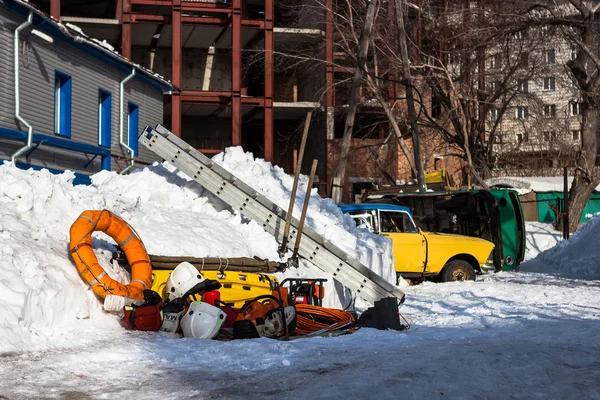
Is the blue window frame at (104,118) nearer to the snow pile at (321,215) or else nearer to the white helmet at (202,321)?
the snow pile at (321,215)

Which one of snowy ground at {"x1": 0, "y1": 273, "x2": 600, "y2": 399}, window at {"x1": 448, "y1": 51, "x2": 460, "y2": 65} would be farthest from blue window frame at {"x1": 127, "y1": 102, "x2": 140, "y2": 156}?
snowy ground at {"x1": 0, "y1": 273, "x2": 600, "y2": 399}

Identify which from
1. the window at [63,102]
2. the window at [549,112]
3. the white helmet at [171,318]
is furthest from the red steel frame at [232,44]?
the white helmet at [171,318]

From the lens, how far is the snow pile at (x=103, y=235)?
9.39m

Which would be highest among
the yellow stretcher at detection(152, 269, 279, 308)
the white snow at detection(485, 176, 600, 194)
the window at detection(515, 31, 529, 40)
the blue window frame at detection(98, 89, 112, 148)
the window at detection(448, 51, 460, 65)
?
the window at detection(448, 51, 460, 65)

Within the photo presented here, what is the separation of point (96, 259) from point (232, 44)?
A: 99.0 ft

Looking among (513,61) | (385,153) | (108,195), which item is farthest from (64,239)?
(385,153)

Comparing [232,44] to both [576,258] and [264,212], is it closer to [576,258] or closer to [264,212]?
[576,258]

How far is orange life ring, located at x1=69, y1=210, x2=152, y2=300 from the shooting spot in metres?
10.5

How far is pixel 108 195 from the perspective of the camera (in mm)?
13898

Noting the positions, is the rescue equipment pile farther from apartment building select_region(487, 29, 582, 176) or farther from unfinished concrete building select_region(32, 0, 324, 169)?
unfinished concrete building select_region(32, 0, 324, 169)

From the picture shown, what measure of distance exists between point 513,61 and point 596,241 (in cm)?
1219

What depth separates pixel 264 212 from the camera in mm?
15156

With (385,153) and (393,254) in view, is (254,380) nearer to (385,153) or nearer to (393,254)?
(393,254)

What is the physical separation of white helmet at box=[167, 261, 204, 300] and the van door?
8.59 meters
